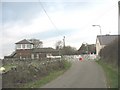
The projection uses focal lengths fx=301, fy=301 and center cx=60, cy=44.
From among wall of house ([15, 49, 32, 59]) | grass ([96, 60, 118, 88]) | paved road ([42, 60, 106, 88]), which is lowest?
paved road ([42, 60, 106, 88])

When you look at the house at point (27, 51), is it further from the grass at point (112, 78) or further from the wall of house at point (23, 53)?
the grass at point (112, 78)

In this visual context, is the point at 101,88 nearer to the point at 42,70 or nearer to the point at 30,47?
the point at 42,70

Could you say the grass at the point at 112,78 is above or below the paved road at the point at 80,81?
above

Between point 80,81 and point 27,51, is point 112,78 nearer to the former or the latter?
point 80,81

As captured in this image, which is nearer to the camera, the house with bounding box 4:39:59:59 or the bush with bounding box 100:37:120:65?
the bush with bounding box 100:37:120:65

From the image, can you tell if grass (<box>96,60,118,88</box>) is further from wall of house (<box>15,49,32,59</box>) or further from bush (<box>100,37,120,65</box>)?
wall of house (<box>15,49,32,59</box>)

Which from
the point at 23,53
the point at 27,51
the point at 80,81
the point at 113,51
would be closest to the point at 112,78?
the point at 80,81

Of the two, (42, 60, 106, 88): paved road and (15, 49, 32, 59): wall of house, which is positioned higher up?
(15, 49, 32, 59): wall of house

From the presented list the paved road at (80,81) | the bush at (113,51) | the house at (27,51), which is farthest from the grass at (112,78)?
the house at (27,51)

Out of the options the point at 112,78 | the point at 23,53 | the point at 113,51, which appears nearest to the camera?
the point at 112,78

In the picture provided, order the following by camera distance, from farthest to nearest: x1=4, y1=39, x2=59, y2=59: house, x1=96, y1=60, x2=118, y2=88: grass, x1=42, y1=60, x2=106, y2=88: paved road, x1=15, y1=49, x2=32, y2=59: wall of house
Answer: x1=4, y1=39, x2=59, y2=59: house, x1=15, y1=49, x2=32, y2=59: wall of house, x1=42, y1=60, x2=106, y2=88: paved road, x1=96, y1=60, x2=118, y2=88: grass

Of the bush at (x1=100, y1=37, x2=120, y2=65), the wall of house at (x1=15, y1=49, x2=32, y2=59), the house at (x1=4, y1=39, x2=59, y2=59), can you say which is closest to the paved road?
the bush at (x1=100, y1=37, x2=120, y2=65)

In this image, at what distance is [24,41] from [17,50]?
12.6ft

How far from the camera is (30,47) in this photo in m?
94.9
